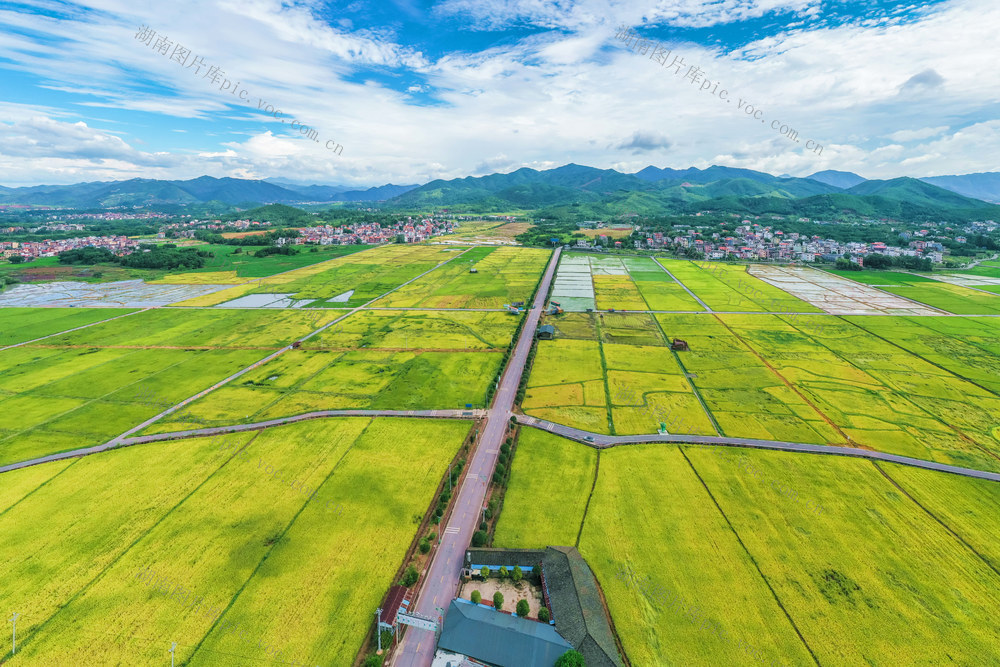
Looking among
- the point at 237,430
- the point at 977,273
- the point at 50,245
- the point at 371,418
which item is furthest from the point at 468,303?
the point at 50,245

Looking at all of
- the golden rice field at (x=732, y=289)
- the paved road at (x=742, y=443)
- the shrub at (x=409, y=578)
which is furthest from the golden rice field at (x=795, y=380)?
the shrub at (x=409, y=578)

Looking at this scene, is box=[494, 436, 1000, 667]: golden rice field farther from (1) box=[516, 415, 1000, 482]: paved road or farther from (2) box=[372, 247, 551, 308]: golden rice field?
(2) box=[372, 247, 551, 308]: golden rice field

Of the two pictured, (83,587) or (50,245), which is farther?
(50,245)

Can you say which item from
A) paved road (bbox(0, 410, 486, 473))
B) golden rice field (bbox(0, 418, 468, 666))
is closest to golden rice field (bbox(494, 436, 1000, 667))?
golden rice field (bbox(0, 418, 468, 666))

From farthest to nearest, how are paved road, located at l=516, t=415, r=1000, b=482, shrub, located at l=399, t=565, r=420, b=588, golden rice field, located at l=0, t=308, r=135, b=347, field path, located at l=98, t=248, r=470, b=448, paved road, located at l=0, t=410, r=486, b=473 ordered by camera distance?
golden rice field, located at l=0, t=308, r=135, b=347 < field path, located at l=98, t=248, r=470, b=448 < paved road, located at l=0, t=410, r=486, b=473 < paved road, located at l=516, t=415, r=1000, b=482 < shrub, located at l=399, t=565, r=420, b=588

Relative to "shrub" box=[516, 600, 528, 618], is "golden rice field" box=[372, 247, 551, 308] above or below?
above

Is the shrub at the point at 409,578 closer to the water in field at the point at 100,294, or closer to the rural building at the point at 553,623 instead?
the rural building at the point at 553,623

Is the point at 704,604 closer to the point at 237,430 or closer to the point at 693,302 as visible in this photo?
the point at 237,430
